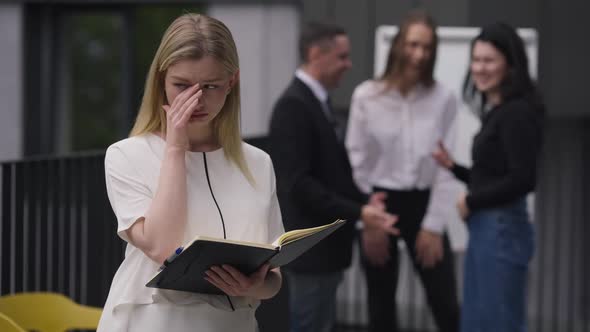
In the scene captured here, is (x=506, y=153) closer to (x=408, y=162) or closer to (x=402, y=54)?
(x=408, y=162)

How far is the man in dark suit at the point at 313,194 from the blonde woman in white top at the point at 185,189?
1.69 meters

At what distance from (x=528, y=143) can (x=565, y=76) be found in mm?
1958

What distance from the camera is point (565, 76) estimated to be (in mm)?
5656

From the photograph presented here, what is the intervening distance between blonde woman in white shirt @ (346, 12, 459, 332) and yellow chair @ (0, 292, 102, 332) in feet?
5.27

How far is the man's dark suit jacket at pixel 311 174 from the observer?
399 centimetres

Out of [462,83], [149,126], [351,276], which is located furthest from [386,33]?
[149,126]

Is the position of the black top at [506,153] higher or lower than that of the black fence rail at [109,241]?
higher

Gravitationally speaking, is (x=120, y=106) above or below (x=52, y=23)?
below

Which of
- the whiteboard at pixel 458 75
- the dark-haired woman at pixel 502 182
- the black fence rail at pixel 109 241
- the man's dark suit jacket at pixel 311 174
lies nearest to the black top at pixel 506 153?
the dark-haired woman at pixel 502 182

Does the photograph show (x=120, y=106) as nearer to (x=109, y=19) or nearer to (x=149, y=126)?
(x=109, y=19)

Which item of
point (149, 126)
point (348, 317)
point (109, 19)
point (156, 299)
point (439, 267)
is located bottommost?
point (348, 317)

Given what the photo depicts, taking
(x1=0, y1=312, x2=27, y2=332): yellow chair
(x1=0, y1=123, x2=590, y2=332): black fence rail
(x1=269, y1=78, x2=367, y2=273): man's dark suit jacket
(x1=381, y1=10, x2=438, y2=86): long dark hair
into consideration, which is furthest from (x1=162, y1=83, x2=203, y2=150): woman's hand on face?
(x1=381, y1=10, x2=438, y2=86): long dark hair

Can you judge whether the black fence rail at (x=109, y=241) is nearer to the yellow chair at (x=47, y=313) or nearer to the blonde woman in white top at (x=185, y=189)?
the yellow chair at (x=47, y=313)

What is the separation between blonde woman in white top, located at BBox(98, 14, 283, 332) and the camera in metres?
2.11
